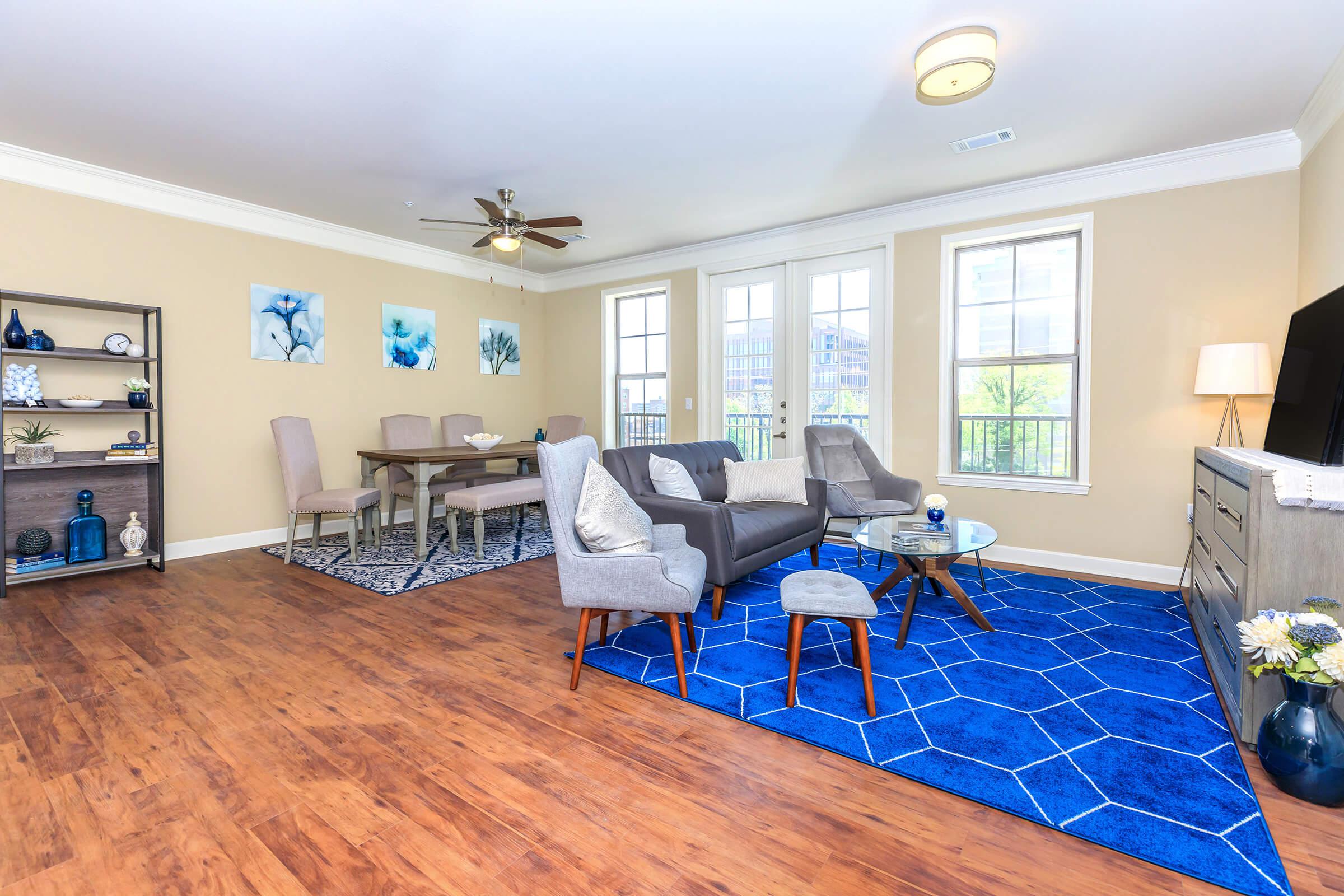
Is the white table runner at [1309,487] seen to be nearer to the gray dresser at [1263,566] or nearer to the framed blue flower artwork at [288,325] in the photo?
the gray dresser at [1263,566]

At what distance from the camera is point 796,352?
5465 millimetres

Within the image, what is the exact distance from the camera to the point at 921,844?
1.56m

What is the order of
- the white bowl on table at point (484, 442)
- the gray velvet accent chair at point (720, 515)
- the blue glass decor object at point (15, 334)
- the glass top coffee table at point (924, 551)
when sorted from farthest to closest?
the white bowl on table at point (484, 442), the blue glass decor object at point (15, 334), the gray velvet accent chair at point (720, 515), the glass top coffee table at point (924, 551)

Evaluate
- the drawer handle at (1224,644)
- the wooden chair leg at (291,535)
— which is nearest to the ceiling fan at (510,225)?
the wooden chair leg at (291,535)

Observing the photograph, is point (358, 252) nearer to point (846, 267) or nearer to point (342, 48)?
point (342, 48)

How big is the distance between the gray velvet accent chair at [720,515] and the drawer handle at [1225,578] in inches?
77.2

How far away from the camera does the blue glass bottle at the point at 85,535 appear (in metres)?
3.99

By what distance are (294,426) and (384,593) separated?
69.5 inches

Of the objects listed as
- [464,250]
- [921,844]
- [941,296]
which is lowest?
[921,844]

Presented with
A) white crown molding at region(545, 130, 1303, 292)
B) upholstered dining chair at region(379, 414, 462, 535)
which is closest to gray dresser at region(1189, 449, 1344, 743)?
white crown molding at region(545, 130, 1303, 292)

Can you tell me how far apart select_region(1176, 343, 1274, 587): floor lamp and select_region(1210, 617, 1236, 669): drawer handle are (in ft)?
2.67

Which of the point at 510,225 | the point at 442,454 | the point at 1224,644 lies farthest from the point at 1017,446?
the point at 442,454

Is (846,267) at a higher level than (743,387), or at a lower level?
higher

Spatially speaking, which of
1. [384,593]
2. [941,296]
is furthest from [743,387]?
[384,593]
